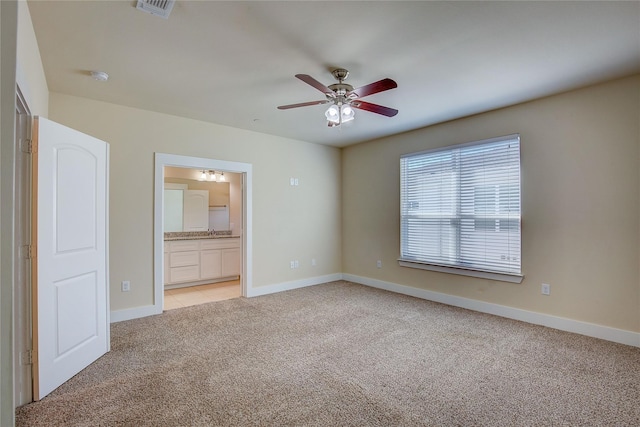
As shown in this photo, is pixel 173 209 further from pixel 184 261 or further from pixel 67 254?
pixel 67 254

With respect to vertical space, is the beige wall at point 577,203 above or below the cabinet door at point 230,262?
above

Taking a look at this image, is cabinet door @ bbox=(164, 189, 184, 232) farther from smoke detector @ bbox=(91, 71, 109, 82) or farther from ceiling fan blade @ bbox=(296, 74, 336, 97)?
ceiling fan blade @ bbox=(296, 74, 336, 97)

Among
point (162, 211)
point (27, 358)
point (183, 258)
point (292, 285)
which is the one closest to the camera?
point (27, 358)

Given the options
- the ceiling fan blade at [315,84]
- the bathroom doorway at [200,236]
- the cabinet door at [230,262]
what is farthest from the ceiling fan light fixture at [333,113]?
the cabinet door at [230,262]

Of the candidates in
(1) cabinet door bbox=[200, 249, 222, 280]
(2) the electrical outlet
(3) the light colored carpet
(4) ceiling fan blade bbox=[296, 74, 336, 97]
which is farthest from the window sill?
(1) cabinet door bbox=[200, 249, 222, 280]

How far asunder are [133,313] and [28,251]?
1903mm

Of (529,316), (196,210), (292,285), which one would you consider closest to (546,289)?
(529,316)

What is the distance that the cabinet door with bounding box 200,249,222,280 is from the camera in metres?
5.57

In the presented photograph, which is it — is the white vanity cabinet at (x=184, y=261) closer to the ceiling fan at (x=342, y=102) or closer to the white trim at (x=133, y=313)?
the white trim at (x=133, y=313)

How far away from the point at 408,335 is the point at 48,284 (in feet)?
10.3

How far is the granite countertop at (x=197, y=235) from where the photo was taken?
548cm

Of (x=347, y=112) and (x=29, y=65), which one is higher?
(x=29, y=65)

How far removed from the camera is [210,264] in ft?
18.6

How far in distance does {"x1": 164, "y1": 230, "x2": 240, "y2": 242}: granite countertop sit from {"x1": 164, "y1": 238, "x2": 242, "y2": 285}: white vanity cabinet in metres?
0.07
